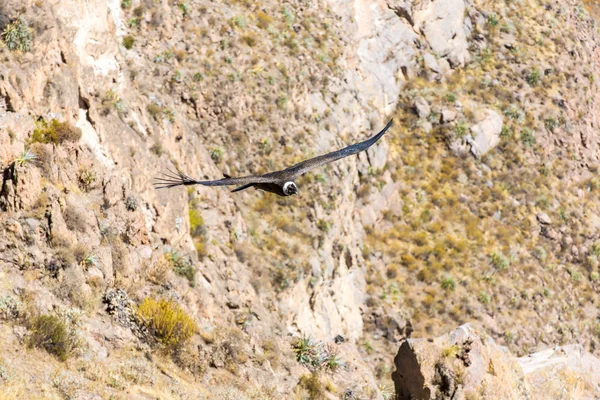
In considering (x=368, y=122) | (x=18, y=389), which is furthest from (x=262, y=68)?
(x=18, y=389)

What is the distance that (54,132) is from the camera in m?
16.0

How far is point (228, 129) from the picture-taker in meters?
26.8

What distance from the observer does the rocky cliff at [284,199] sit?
45.8 ft

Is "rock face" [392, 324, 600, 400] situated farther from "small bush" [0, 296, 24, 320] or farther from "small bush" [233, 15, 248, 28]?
"small bush" [233, 15, 248, 28]

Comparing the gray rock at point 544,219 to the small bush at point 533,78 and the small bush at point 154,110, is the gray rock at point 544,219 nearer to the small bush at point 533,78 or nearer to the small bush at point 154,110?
the small bush at point 533,78

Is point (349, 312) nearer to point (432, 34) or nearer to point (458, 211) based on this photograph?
point (458, 211)

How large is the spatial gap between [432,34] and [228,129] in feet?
62.1

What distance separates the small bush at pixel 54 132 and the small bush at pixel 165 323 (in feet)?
14.1

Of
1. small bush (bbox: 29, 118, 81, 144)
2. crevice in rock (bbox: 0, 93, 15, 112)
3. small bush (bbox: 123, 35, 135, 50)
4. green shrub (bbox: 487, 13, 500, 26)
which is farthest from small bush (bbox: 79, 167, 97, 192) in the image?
green shrub (bbox: 487, 13, 500, 26)

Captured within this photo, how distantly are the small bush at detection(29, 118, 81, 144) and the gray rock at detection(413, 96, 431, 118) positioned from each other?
24449 millimetres

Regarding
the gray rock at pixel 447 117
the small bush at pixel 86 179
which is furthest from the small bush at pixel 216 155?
the gray rock at pixel 447 117

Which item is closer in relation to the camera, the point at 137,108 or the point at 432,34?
the point at 137,108

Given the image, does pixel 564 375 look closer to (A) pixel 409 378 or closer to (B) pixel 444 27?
(A) pixel 409 378

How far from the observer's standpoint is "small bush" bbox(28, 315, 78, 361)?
37.6ft
